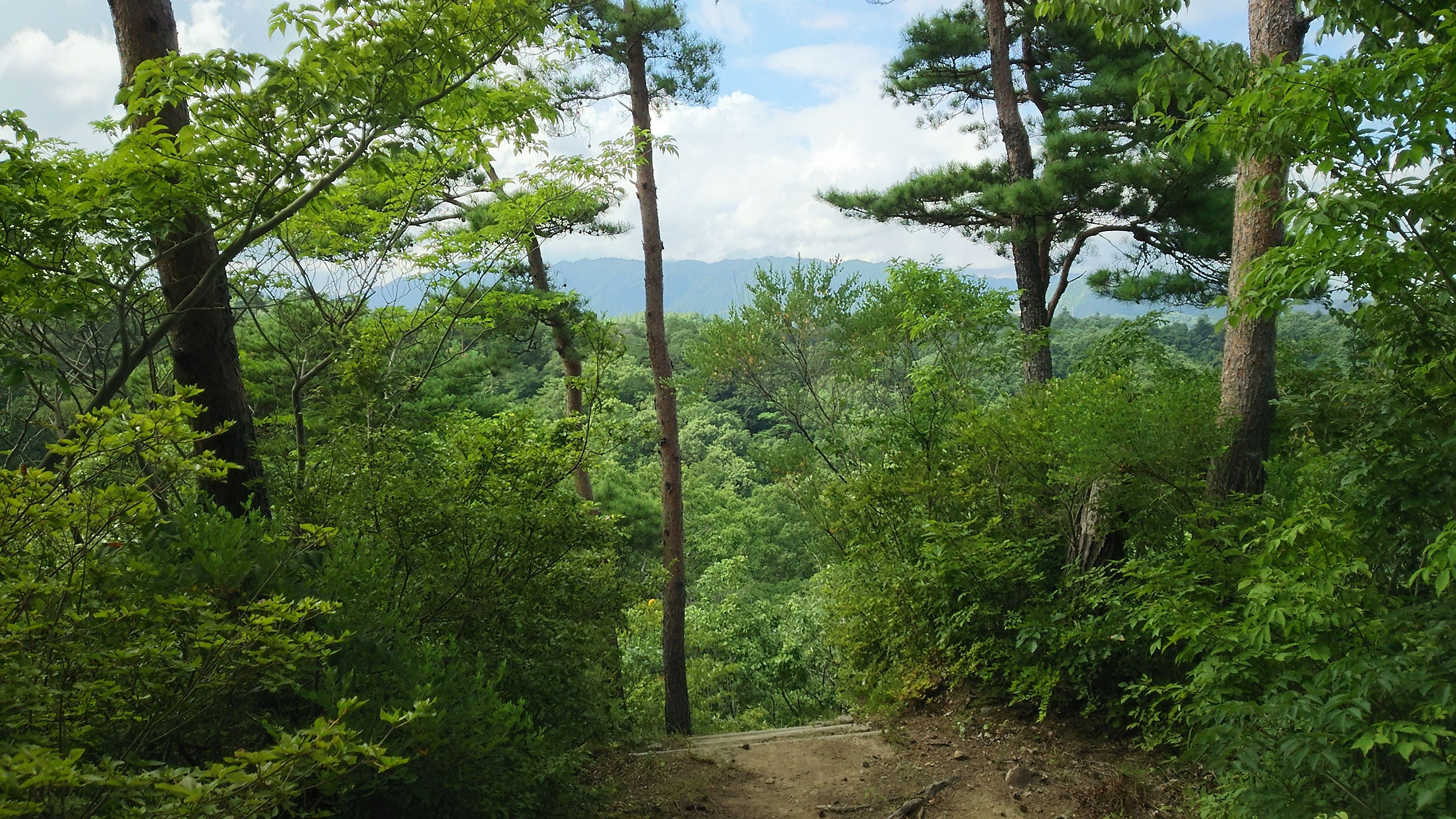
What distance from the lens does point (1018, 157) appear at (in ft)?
29.7

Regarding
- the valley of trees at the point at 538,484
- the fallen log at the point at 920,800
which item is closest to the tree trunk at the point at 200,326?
the valley of trees at the point at 538,484

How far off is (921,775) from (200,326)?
4100 millimetres

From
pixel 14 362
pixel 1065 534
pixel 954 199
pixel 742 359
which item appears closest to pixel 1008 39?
pixel 954 199

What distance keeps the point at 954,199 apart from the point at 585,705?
25.2 ft

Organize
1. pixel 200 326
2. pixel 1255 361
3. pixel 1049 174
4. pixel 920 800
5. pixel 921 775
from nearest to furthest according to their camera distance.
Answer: pixel 200 326 < pixel 920 800 < pixel 921 775 < pixel 1255 361 < pixel 1049 174

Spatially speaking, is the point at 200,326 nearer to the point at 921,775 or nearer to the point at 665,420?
the point at 921,775

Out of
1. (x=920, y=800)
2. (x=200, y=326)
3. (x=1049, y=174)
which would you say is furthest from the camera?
(x=1049, y=174)

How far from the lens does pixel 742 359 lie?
10805 mm

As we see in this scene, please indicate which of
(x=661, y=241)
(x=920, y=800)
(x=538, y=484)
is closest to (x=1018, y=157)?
(x=661, y=241)

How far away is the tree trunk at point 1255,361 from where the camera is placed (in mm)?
4484

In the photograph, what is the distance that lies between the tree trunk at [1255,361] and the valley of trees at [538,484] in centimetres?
3

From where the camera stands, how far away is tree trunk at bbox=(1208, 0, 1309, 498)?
14.7 feet

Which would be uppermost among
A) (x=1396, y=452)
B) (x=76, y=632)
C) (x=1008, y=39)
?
(x=1008, y=39)

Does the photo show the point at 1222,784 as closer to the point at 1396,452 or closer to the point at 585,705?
the point at 1396,452
